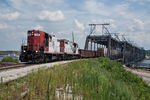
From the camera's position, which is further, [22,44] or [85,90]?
[22,44]

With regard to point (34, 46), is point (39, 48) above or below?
below

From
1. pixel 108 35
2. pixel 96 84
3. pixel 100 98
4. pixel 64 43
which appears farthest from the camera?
pixel 108 35

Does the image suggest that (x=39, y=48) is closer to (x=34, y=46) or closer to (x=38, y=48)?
(x=38, y=48)

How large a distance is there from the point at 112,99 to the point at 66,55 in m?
27.5

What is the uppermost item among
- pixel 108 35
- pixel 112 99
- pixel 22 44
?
pixel 108 35

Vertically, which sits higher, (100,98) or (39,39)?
(39,39)

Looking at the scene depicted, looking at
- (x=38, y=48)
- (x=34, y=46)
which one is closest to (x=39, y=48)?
Result: (x=38, y=48)

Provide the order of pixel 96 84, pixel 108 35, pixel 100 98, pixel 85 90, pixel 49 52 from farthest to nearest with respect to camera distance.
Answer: pixel 108 35 < pixel 49 52 < pixel 96 84 < pixel 85 90 < pixel 100 98

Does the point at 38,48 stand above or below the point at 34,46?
below

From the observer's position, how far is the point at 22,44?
76.2 ft

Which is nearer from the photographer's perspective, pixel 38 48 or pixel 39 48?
pixel 38 48

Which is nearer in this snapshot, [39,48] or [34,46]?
[34,46]

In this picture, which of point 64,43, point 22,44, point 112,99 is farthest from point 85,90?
point 64,43

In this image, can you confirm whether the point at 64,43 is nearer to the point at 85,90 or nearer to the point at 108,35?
the point at 85,90
